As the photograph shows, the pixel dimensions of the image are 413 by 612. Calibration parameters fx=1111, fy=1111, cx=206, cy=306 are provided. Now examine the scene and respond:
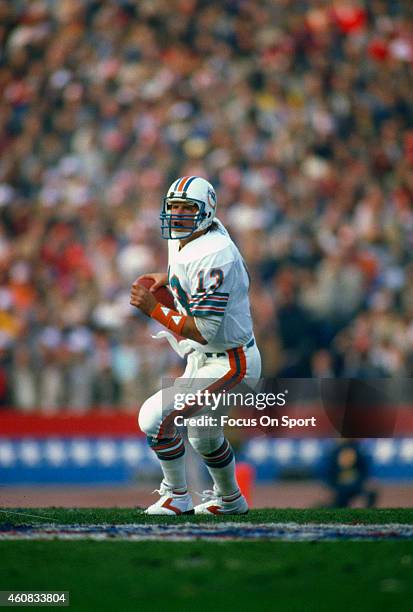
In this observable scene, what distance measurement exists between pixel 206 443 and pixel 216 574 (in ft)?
5.73

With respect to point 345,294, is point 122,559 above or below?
below

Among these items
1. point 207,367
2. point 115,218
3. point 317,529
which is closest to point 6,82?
point 115,218

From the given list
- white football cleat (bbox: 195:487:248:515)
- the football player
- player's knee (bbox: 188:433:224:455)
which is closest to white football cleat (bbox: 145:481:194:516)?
the football player

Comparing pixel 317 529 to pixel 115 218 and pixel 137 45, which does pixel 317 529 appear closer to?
pixel 115 218

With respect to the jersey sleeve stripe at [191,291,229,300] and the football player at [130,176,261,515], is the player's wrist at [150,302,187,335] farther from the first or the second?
the jersey sleeve stripe at [191,291,229,300]

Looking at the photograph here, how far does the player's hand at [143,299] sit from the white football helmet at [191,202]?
1.10ft

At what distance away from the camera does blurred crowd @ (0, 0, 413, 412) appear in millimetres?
11422

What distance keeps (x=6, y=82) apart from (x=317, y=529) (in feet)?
33.5

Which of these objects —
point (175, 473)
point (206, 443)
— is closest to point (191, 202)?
point (206, 443)

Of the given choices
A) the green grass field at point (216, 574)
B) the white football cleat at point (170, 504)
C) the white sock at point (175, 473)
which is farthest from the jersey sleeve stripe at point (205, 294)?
the green grass field at point (216, 574)

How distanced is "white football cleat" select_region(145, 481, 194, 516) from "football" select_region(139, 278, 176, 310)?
101 cm

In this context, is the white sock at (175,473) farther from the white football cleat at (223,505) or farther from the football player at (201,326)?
the white football cleat at (223,505)

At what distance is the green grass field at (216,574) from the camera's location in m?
3.71

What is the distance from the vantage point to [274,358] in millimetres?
10742
